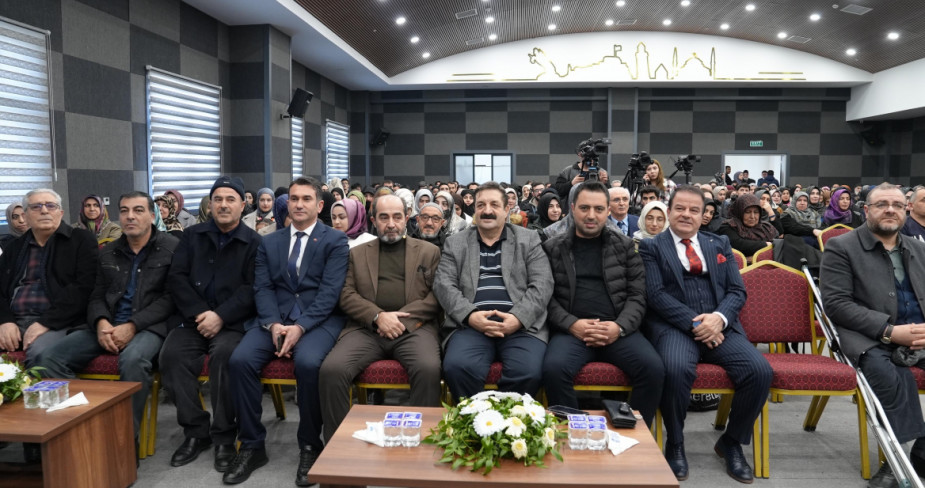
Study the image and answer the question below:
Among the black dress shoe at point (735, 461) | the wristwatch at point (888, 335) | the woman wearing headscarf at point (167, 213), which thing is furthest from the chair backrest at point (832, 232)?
the woman wearing headscarf at point (167, 213)

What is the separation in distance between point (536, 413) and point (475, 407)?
21 cm

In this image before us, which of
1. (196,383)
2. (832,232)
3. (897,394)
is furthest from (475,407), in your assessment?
(832,232)

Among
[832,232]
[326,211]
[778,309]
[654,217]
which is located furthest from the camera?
[326,211]

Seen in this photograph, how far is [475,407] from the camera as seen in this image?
6.86 feet

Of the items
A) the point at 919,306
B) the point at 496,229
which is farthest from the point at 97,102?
the point at 919,306

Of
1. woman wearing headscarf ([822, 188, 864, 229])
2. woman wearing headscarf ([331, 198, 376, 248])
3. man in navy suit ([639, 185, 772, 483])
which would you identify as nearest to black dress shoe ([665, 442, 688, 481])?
man in navy suit ([639, 185, 772, 483])

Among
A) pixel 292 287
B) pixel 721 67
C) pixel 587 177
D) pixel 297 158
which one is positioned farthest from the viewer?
pixel 721 67

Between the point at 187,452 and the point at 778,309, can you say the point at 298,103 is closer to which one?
the point at 187,452

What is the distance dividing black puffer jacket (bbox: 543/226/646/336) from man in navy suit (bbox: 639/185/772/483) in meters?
0.09

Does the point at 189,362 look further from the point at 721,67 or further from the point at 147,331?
the point at 721,67

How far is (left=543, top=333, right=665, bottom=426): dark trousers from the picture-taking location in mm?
2830

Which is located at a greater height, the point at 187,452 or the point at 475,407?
the point at 475,407

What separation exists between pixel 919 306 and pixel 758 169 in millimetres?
16904

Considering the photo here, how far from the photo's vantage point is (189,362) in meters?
3.00
